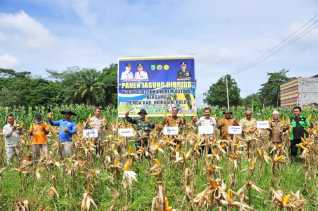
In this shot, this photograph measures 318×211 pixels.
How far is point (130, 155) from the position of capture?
5.88 meters

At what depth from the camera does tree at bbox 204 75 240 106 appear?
65750mm

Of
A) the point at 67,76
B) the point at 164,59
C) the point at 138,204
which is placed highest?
the point at 67,76

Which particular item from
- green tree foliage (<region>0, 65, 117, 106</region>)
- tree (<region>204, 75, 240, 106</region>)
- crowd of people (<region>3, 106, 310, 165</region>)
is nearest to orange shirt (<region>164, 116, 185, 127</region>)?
crowd of people (<region>3, 106, 310, 165</region>)

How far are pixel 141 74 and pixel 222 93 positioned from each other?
56634mm

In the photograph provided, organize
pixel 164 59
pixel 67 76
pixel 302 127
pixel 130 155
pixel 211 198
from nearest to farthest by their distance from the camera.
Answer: pixel 211 198 → pixel 130 155 → pixel 302 127 → pixel 164 59 → pixel 67 76

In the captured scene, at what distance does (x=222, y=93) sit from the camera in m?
67.6

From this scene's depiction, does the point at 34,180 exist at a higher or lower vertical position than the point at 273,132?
lower

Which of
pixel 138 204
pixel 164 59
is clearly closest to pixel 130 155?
pixel 138 204

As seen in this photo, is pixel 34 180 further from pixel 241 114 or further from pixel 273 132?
pixel 241 114

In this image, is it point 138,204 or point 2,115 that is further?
point 2,115

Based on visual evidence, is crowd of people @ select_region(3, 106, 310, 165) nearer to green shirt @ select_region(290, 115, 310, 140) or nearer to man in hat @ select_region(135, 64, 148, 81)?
green shirt @ select_region(290, 115, 310, 140)

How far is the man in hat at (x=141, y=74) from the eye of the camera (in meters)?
11.9

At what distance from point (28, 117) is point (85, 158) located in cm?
1290

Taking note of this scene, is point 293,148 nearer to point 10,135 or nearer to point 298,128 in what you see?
point 298,128
